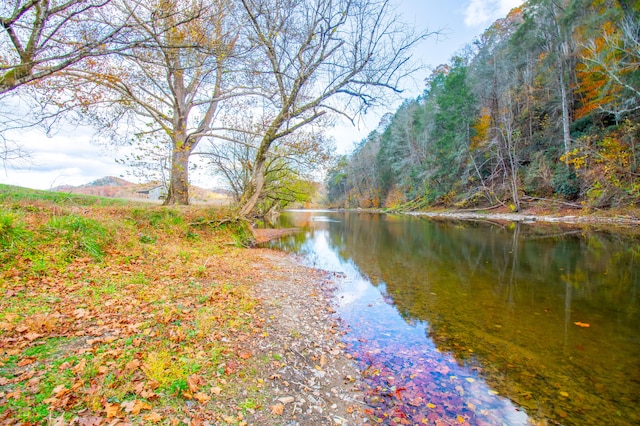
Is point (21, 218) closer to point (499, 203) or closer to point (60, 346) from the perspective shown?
point (60, 346)

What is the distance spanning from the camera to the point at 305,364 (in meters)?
3.93

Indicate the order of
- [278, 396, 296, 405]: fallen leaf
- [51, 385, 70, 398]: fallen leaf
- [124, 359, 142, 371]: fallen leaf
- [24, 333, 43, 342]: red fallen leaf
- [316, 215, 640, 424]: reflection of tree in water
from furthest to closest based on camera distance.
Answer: [316, 215, 640, 424]: reflection of tree in water → [24, 333, 43, 342]: red fallen leaf → [278, 396, 296, 405]: fallen leaf → [124, 359, 142, 371]: fallen leaf → [51, 385, 70, 398]: fallen leaf

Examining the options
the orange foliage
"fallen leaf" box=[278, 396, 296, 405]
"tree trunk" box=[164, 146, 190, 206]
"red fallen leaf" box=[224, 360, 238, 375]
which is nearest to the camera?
"fallen leaf" box=[278, 396, 296, 405]

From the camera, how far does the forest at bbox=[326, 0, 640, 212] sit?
59.9 feet

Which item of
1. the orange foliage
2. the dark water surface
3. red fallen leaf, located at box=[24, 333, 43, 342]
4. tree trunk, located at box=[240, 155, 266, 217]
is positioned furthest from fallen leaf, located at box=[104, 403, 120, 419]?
the orange foliage

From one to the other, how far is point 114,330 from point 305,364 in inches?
100

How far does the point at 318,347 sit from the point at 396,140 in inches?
2114

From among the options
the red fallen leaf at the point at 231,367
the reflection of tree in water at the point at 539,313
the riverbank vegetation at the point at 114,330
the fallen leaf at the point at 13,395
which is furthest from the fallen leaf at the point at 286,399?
the reflection of tree in water at the point at 539,313

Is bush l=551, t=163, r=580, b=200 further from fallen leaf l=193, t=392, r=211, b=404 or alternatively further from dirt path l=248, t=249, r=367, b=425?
fallen leaf l=193, t=392, r=211, b=404

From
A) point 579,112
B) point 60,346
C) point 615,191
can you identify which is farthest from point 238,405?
point 579,112

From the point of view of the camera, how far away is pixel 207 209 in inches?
511

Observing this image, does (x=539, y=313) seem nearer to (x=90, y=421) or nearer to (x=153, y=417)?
(x=153, y=417)

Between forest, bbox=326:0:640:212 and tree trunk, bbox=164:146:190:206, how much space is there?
31.2ft

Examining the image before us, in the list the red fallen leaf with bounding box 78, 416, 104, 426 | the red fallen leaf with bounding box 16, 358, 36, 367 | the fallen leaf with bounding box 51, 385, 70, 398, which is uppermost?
the red fallen leaf with bounding box 16, 358, 36, 367
